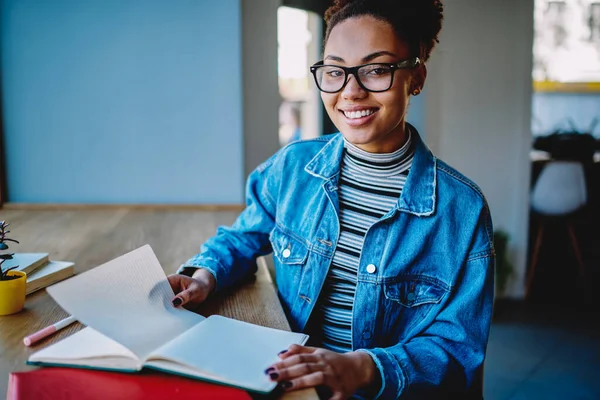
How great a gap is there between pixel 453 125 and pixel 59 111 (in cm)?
261

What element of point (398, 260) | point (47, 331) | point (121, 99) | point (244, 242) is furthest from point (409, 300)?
point (121, 99)

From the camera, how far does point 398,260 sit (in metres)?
1.13

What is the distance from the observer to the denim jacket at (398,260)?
103 centimetres

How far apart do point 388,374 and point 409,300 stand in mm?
233

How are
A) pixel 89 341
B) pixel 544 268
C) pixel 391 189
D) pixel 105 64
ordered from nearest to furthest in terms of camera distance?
1. pixel 89 341
2. pixel 391 189
3. pixel 105 64
4. pixel 544 268

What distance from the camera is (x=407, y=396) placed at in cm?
109

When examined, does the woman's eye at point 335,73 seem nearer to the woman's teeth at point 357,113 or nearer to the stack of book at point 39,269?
the woman's teeth at point 357,113

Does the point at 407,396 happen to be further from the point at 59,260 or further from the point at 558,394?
the point at 558,394

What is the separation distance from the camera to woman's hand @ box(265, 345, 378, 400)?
781mm

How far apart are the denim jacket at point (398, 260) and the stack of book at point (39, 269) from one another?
→ 29 centimetres

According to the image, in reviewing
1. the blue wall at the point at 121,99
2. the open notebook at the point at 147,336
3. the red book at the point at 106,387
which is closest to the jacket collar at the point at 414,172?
the open notebook at the point at 147,336

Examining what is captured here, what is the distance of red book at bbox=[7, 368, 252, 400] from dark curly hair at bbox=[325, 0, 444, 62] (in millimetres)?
762

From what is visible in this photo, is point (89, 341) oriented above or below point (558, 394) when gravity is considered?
above

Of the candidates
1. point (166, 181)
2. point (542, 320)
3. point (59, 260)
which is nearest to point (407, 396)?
point (59, 260)
